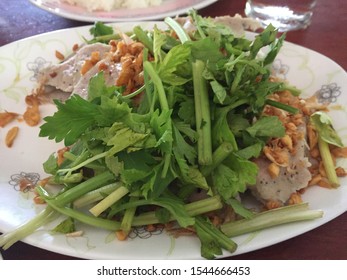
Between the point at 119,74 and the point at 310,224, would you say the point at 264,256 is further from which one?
the point at 119,74

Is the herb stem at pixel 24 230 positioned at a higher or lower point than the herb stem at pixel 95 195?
lower

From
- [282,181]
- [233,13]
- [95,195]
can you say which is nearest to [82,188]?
[95,195]

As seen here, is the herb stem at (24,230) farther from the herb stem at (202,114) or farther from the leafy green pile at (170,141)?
the herb stem at (202,114)

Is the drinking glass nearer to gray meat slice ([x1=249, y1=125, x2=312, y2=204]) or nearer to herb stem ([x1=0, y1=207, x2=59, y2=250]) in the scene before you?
gray meat slice ([x1=249, y1=125, x2=312, y2=204])

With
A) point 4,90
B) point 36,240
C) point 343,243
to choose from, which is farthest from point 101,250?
point 4,90

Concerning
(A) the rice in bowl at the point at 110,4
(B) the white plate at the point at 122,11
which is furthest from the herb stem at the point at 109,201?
(A) the rice in bowl at the point at 110,4

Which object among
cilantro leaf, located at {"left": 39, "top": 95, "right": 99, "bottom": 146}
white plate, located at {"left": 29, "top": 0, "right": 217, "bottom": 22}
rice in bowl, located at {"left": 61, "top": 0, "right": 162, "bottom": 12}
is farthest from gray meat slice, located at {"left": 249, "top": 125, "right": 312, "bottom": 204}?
rice in bowl, located at {"left": 61, "top": 0, "right": 162, "bottom": 12}
